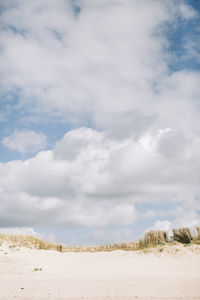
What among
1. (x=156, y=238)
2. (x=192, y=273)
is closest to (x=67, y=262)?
(x=156, y=238)

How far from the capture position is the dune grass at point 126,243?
23500mm

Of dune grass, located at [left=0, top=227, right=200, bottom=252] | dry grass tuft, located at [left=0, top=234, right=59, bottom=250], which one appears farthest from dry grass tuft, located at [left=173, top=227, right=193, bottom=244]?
dry grass tuft, located at [left=0, top=234, right=59, bottom=250]

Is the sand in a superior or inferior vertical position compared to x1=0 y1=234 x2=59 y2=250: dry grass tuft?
inferior

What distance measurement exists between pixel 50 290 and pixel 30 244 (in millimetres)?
15171

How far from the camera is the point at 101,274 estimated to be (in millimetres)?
18016

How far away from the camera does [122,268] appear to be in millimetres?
19969

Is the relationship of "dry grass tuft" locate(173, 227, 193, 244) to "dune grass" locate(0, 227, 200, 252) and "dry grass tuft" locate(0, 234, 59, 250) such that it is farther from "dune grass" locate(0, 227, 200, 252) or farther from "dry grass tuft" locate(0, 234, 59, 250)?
"dry grass tuft" locate(0, 234, 59, 250)

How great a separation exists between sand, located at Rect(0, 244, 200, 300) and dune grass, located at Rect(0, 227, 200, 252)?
1270mm

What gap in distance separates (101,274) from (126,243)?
7996 millimetres

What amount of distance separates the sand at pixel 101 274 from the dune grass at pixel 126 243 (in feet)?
4.17

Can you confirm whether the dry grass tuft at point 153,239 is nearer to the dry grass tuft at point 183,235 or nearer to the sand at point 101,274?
the dry grass tuft at point 183,235

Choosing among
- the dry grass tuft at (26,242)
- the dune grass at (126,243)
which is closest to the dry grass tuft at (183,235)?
the dune grass at (126,243)

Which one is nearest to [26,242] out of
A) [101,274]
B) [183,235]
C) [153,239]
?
[101,274]

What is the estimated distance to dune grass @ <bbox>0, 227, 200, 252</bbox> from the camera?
77.1 ft
